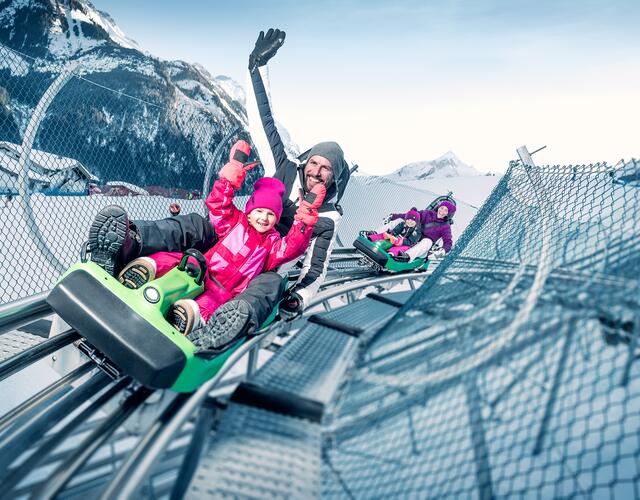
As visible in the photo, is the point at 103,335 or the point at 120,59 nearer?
the point at 103,335

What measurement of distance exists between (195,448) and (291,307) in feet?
3.51

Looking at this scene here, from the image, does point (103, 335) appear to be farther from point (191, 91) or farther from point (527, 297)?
point (191, 91)

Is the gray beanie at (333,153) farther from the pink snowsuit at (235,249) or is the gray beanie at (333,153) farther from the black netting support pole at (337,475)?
the black netting support pole at (337,475)

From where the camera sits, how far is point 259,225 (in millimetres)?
2049

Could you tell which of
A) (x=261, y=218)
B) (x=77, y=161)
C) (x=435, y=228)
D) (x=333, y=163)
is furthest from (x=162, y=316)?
(x=435, y=228)

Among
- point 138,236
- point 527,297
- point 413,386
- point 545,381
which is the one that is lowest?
point 413,386

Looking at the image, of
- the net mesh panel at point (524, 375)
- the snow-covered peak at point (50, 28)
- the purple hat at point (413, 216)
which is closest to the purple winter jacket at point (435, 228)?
the purple hat at point (413, 216)

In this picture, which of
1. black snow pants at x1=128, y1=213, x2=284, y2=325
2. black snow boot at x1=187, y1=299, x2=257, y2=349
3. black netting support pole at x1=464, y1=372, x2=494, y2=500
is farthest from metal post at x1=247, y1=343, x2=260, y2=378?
black netting support pole at x1=464, y1=372, x2=494, y2=500

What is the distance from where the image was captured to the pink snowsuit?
202 centimetres

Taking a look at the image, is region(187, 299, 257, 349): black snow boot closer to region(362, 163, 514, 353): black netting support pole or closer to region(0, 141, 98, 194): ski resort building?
region(362, 163, 514, 353): black netting support pole

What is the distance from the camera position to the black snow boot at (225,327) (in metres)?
1.47

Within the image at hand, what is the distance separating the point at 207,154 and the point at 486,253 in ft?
9.93

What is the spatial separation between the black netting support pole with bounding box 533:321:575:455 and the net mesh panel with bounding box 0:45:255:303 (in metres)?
3.03

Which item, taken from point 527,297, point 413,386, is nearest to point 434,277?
point 527,297
